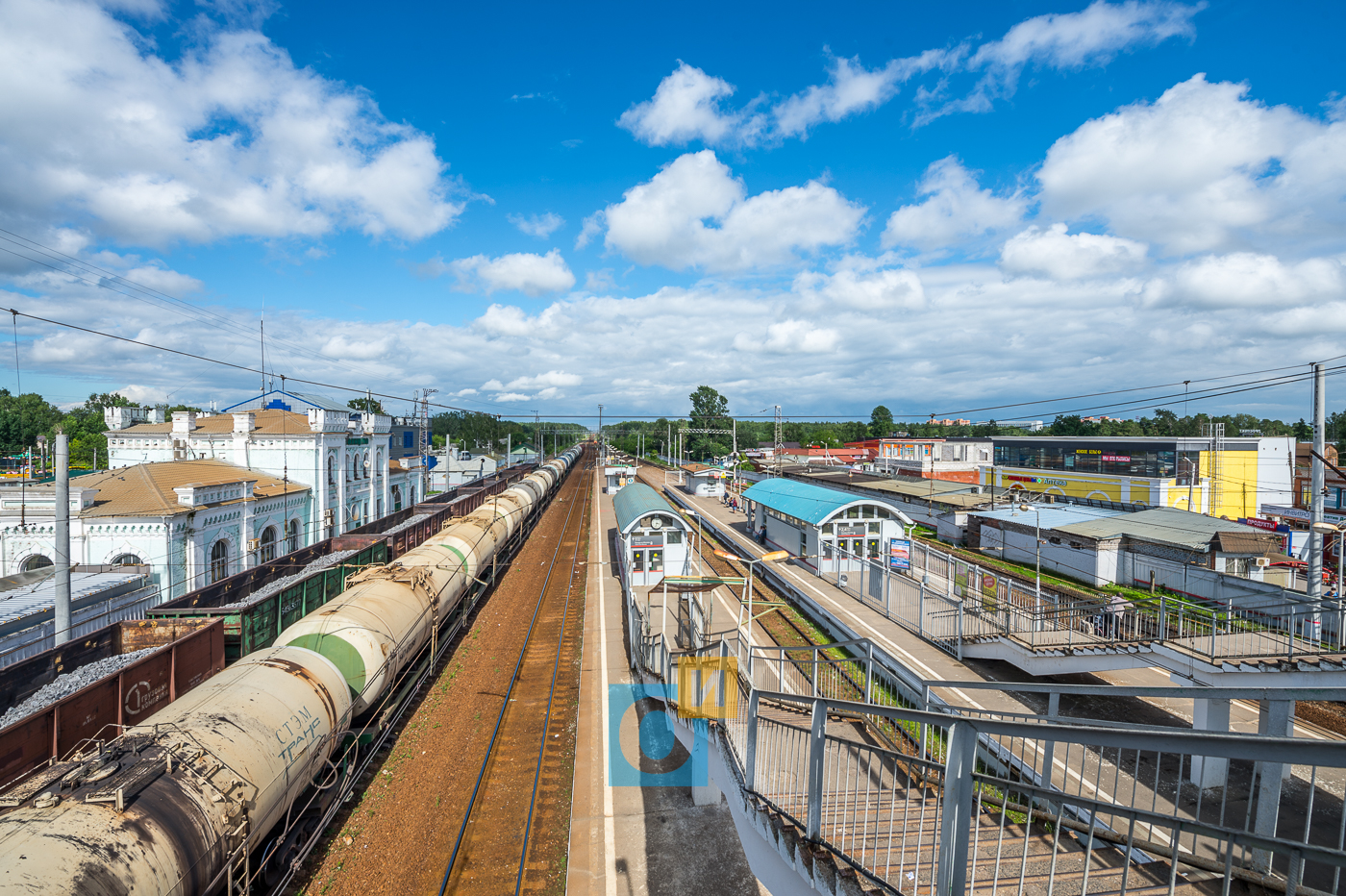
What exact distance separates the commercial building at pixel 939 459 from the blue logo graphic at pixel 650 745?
45215 mm

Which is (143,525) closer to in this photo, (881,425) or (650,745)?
(650,745)

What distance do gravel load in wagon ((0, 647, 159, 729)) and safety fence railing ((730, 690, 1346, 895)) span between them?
11.3 m

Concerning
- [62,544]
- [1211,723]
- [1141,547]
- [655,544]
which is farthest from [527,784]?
[1141,547]

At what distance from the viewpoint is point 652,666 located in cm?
1510

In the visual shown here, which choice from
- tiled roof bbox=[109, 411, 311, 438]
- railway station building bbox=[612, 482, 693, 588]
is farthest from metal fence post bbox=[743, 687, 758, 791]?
tiled roof bbox=[109, 411, 311, 438]

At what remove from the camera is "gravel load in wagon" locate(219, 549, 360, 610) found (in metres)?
15.9

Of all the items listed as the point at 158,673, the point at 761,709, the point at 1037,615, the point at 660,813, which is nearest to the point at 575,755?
the point at 660,813

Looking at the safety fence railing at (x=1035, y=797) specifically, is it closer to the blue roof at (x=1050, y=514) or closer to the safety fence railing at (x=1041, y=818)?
the safety fence railing at (x=1041, y=818)

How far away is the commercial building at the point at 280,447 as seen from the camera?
30.1 meters

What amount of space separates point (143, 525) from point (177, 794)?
57.1ft

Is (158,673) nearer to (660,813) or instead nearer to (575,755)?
(575,755)

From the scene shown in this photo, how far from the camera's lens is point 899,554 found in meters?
22.5

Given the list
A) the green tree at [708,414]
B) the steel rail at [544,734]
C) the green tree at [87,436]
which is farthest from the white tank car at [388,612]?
the green tree at [708,414]

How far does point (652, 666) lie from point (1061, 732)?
12866 millimetres
